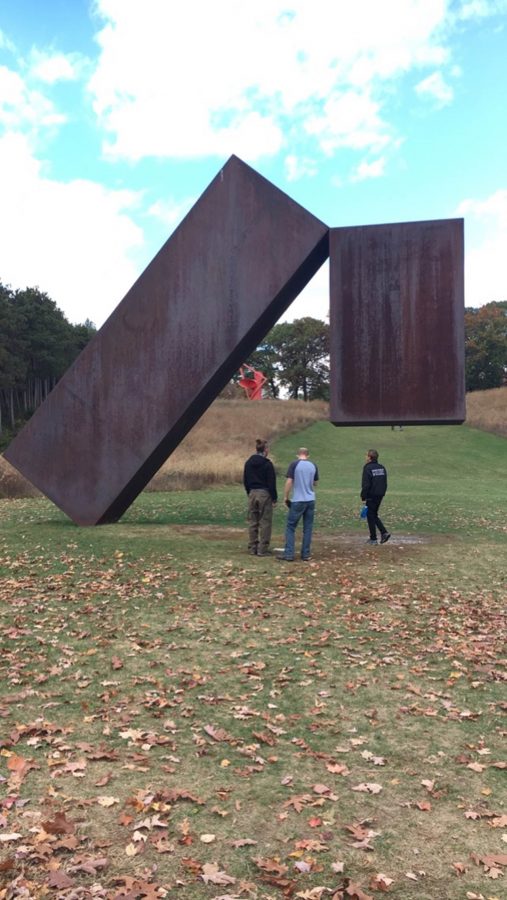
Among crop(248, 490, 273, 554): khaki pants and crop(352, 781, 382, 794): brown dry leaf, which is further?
crop(248, 490, 273, 554): khaki pants

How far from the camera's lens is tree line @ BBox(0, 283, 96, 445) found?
49406 mm

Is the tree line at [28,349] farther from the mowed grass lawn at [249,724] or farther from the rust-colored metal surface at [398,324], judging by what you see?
the mowed grass lawn at [249,724]

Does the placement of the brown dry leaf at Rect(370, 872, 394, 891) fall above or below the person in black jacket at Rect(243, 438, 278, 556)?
below

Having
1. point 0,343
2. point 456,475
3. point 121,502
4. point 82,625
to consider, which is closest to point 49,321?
point 0,343

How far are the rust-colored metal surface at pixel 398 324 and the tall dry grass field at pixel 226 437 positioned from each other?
13.6 m

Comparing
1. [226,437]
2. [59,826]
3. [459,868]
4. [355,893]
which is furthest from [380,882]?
[226,437]

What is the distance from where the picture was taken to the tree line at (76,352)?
51000 millimetres

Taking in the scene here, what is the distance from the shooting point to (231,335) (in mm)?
10727

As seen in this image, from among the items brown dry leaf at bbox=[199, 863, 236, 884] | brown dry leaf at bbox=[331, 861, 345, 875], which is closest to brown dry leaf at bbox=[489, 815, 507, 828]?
brown dry leaf at bbox=[331, 861, 345, 875]

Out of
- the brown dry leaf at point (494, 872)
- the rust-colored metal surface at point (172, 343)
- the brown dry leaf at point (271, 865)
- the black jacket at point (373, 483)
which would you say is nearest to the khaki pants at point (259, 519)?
the rust-colored metal surface at point (172, 343)

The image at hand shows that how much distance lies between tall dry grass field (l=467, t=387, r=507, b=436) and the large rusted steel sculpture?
4136 cm

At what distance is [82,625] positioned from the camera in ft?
23.1

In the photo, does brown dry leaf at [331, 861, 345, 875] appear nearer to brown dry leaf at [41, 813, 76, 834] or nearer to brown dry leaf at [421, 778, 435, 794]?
brown dry leaf at [421, 778, 435, 794]

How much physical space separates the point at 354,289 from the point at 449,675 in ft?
19.8
